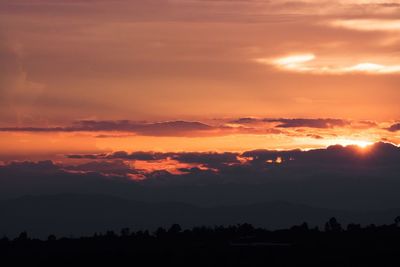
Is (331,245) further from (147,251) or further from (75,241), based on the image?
(75,241)

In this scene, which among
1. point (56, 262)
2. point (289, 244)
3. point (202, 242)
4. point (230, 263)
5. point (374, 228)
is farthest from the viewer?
point (374, 228)

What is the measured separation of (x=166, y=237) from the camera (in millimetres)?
147500

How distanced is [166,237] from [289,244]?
30.4 metres

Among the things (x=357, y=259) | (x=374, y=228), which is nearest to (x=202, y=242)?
(x=374, y=228)

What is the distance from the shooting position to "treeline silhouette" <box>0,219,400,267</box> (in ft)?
341

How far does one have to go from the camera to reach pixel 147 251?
11700 cm

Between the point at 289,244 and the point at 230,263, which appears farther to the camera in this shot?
the point at 289,244

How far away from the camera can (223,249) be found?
116m

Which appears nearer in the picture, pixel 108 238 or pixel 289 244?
pixel 289 244

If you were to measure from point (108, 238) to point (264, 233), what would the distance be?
67.9 feet

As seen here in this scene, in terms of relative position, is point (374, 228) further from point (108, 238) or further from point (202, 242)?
point (108, 238)

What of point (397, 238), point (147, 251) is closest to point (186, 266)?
point (147, 251)

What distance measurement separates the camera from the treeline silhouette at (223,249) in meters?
104

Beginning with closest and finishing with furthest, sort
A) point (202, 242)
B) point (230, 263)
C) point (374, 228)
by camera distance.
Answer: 1. point (230, 263)
2. point (202, 242)
3. point (374, 228)
